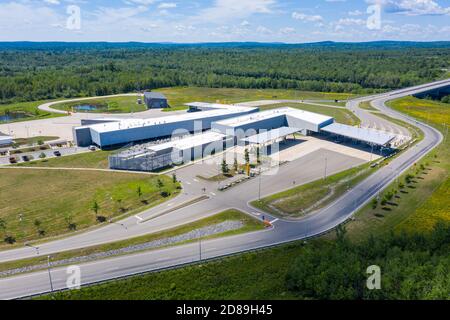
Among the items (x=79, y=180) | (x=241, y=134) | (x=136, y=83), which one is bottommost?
(x=79, y=180)

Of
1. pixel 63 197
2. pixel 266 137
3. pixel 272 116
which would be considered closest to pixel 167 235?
pixel 63 197

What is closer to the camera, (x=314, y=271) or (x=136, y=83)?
(x=314, y=271)

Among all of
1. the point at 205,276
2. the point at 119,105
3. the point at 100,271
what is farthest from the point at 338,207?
the point at 119,105

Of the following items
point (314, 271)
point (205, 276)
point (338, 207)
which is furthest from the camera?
point (338, 207)

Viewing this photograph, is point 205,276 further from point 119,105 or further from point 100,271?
point 119,105

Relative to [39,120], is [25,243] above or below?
below

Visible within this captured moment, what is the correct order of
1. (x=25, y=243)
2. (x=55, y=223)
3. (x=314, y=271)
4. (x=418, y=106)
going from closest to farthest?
(x=314, y=271), (x=25, y=243), (x=55, y=223), (x=418, y=106)

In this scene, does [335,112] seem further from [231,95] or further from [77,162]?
[77,162]
